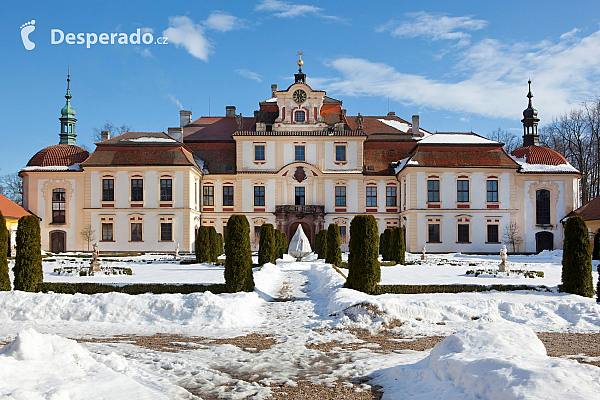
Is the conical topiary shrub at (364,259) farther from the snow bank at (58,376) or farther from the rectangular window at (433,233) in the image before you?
the rectangular window at (433,233)

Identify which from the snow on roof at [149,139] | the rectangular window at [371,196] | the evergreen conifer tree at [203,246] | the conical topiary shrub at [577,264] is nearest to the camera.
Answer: the conical topiary shrub at [577,264]

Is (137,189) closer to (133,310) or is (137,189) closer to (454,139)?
(454,139)

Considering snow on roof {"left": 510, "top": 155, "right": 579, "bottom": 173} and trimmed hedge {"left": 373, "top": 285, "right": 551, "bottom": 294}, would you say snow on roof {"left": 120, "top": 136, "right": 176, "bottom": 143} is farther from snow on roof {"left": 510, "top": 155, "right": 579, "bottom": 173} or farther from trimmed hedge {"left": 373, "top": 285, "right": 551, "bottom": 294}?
trimmed hedge {"left": 373, "top": 285, "right": 551, "bottom": 294}

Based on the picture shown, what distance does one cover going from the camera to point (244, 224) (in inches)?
534

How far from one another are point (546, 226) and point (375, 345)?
3188cm

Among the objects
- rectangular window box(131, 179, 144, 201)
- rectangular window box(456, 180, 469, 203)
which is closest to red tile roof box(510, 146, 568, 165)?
rectangular window box(456, 180, 469, 203)

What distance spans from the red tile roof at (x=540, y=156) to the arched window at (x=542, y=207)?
210 centimetres

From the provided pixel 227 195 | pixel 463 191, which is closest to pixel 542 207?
pixel 463 191

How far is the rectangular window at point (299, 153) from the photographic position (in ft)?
125

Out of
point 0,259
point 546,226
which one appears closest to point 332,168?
point 546,226

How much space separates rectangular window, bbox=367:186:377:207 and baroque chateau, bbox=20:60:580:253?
0.24 feet

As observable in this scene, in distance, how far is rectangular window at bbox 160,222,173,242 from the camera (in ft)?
116

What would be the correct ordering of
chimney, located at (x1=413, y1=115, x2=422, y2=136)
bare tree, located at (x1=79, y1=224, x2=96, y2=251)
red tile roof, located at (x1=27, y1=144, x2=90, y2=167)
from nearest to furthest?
1. bare tree, located at (x1=79, y1=224, x2=96, y2=251)
2. red tile roof, located at (x1=27, y1=144, x2=90, y2=167)
3. chimney, located at (x1=413, y1=115, x2=422, y2=136)

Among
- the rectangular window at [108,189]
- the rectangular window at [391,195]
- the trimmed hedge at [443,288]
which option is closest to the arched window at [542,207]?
the rectangular window at [391,195]
